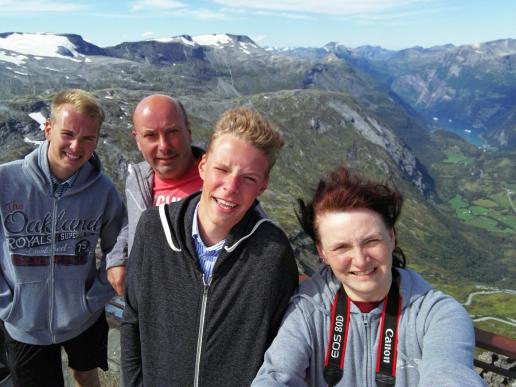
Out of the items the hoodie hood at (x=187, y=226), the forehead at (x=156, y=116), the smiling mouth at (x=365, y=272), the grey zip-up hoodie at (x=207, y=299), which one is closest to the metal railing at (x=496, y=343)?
the smiling mouth at (x=365, y=272)

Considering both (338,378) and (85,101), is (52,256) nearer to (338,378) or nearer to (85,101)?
(85,101)

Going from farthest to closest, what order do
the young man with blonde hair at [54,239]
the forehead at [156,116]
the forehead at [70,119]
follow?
the young man with blonde hair at [54,239] → the forehead at [70,119] → the forehead at [156,116]

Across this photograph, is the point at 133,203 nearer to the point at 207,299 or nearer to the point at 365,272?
the point at 207,299

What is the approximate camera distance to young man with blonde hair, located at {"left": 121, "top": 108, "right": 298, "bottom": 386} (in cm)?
520

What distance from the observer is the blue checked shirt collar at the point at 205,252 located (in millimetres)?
5434

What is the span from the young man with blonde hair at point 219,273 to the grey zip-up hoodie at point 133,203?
1203mm

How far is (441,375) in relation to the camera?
4332 mm

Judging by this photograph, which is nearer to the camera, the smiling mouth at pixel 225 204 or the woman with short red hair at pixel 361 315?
the woman with short red hair at pixel 361 315

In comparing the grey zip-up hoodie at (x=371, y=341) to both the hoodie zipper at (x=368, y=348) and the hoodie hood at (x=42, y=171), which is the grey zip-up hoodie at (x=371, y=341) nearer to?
the hoodie zipper at (x=368, y=348)

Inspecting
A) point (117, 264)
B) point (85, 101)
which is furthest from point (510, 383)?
point (85, 101)

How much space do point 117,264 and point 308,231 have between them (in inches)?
119

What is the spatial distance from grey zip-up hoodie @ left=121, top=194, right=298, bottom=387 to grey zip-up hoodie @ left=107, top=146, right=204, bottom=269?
115 centimetres

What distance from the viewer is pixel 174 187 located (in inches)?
275

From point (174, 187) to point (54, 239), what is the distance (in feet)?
7.23
